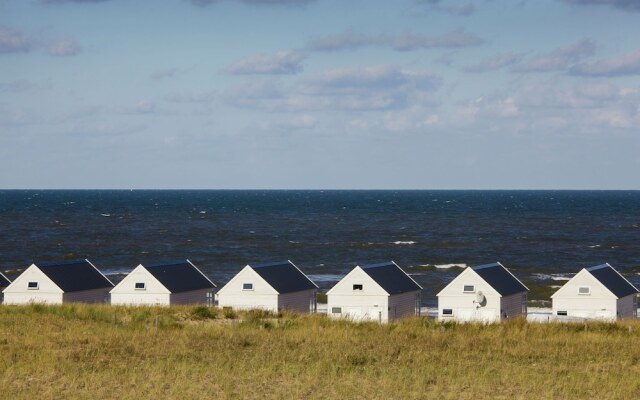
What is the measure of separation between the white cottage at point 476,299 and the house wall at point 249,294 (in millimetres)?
9348

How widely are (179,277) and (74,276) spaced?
5.81 m

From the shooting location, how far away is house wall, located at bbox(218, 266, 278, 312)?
2264 inches

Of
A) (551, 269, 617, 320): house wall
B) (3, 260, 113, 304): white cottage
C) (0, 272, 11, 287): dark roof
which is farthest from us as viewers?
(0, 272, 11, 287): dark roof

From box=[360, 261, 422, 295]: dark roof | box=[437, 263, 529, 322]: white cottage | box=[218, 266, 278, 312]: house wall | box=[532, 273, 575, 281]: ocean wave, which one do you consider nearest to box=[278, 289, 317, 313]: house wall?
box=[218, 266, 278, 312]: house wall

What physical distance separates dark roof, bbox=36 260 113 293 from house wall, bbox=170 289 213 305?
4.16 metres

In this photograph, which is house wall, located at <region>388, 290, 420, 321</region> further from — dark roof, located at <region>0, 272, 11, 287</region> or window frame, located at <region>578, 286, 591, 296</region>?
dark roof, located at <region>0, 272, 11, 287</region>

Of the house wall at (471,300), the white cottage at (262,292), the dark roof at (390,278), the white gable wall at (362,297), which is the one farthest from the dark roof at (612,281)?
the white cottage at (262,292)

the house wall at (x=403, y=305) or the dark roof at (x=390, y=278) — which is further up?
the dark roof at (x=390, y=278)

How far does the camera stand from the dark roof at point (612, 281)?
57781 millimetres

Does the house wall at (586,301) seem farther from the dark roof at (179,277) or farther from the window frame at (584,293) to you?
the dark roof at (179,277)

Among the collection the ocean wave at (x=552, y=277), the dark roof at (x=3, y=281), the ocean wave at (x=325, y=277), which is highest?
the dark roof at (x=3, y=281)

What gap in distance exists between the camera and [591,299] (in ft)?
188

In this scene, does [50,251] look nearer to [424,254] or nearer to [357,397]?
[424,254]

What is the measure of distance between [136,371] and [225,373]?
2.32 metres
